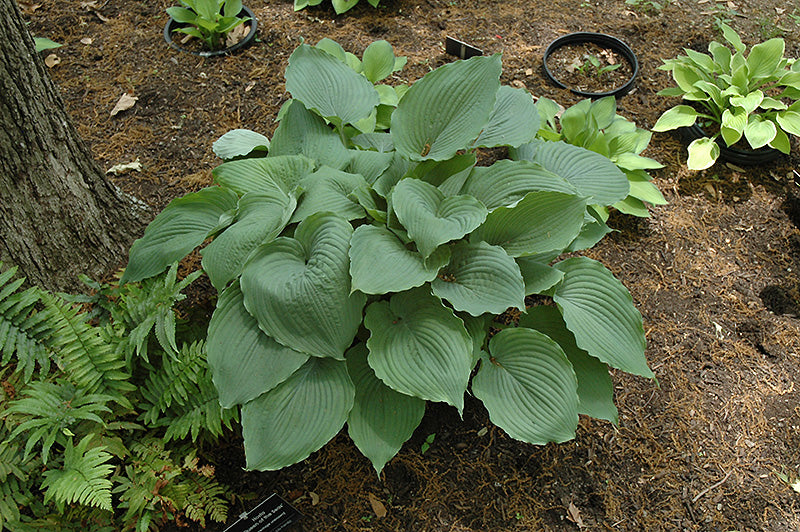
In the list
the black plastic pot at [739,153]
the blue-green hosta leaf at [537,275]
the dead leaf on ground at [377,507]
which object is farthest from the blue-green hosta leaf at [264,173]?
the black plastic pot at [739,153]

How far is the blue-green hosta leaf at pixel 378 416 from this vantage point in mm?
2057

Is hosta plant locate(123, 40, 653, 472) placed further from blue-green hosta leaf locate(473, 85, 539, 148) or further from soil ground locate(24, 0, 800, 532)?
soil ground locate(24, 0, 800, 532)

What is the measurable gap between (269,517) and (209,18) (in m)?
2.87

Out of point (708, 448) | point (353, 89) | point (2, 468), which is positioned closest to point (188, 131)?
point (353, 89)

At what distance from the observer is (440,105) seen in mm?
2385

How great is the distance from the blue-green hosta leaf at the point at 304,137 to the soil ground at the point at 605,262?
2.06ft

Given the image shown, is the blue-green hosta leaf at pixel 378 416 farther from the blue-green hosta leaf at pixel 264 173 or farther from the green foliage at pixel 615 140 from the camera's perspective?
the green foliage at pixel 615 140

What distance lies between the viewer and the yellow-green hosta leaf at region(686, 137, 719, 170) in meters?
3.25

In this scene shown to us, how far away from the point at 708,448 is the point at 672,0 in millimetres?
3316

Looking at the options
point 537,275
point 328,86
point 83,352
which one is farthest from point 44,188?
point 537,275

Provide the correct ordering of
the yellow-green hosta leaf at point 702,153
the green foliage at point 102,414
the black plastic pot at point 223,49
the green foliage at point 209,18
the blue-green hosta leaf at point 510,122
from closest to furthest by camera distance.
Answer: the green foliage at point 102,414 < the blue-green hosta leaf at point 510,122 < the yellow-green hosta leaf at point 702,153 < the green foliage at point 209,18 < the black plastic pot at point 223,49

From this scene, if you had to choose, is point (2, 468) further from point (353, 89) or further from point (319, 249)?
point (353, 89)

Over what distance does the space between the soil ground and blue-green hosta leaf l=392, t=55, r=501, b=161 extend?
3.47ft

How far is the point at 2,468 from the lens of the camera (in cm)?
183
